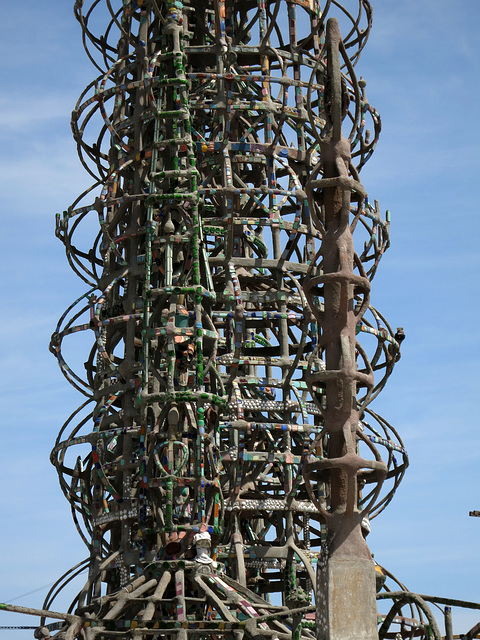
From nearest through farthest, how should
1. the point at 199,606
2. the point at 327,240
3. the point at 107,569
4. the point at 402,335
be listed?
the point at 327,240 → the point at 199,606 → the point at 107,569 → the point at 402,335

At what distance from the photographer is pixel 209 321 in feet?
175

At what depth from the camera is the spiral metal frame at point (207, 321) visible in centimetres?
4947

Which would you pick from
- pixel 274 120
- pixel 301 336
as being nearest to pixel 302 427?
pixel 301 336

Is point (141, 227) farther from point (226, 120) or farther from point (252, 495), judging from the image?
point (252, 495)

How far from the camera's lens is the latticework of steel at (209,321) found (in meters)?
48.7

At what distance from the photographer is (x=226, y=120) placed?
195ft

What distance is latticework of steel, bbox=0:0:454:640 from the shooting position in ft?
160

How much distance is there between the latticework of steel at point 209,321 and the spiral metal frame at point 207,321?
0.28 ft

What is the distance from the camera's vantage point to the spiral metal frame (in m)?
49.5

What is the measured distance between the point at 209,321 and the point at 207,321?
17 centimetres

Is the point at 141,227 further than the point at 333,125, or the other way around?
the point at 141,227

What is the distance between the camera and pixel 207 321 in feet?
175

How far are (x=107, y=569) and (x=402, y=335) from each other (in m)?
13.8

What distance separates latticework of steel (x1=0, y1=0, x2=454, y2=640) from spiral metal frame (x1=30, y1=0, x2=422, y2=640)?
3.3 inches
